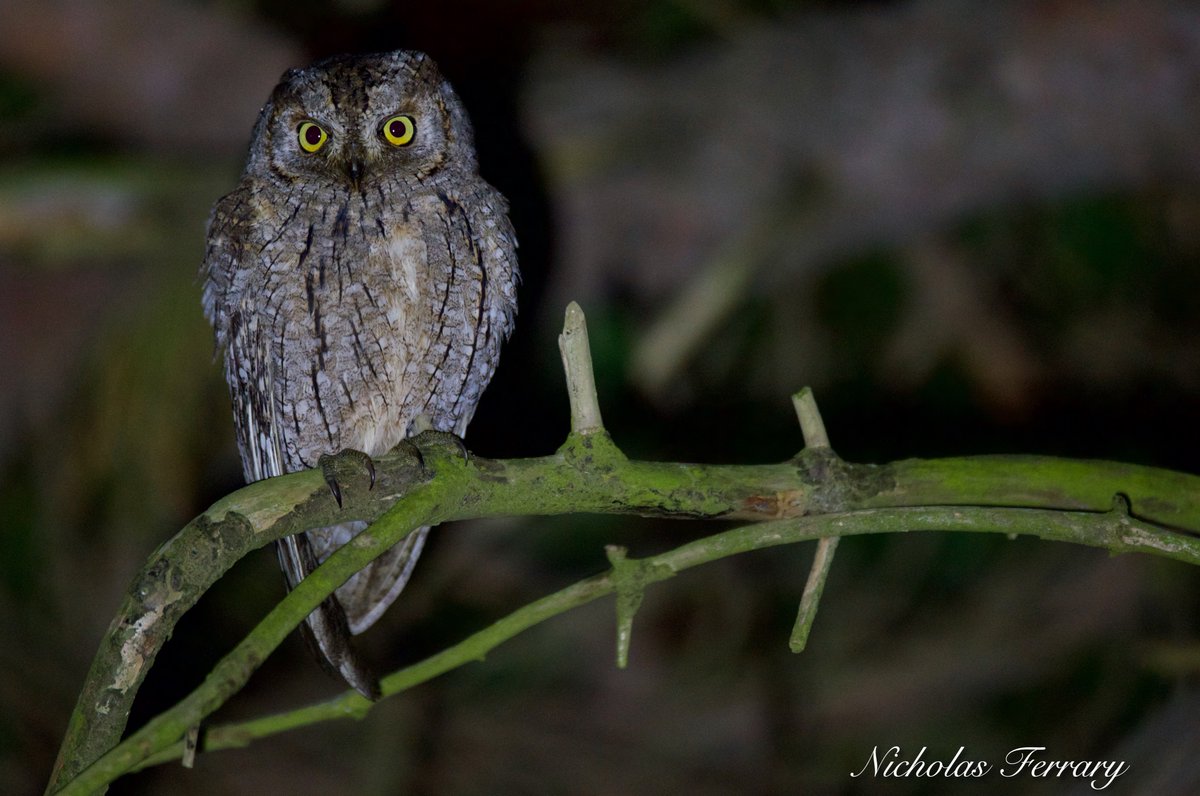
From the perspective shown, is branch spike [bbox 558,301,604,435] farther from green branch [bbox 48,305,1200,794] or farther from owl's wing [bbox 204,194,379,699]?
owl's wing [bbox 204,194,379,699]

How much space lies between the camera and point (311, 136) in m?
1.85

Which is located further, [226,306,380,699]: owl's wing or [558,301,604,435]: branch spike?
[226,306,380,699]: owl's wing

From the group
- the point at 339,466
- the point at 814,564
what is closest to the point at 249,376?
the point at 339,466

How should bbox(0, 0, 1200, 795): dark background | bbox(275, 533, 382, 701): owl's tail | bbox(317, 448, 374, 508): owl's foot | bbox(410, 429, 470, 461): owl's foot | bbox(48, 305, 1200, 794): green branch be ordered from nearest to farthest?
bbox(48, 305, 1200, 794): green branch → bbox(317, 448, 374, 508): owl's foot → bbox(410, 429, 470, 461): owl's foot → bbox(275, 533, 382, 701): owl's tail → bbox(0, 0, 1200, 795): dark background

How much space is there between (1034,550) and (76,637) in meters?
3.02

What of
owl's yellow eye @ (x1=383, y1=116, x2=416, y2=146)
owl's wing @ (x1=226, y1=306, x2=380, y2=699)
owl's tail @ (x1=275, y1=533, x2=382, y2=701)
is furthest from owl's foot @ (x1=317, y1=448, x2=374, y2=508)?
owl's yellow eye @ (x1=383, y1=116, x2=416, y2=146)

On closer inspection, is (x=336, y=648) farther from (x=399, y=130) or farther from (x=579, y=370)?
(x=399, y=130)

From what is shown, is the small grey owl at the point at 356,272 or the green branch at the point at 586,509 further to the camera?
the small grey owl at the point at 356,272

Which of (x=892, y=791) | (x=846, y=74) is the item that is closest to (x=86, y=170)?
(x=846, y=74)

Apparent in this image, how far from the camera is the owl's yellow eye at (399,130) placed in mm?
1858

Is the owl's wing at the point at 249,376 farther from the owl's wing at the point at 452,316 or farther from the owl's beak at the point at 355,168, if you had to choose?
the owl's beak at the point at 355,168

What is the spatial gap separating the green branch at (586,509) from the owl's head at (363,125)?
0.66 m

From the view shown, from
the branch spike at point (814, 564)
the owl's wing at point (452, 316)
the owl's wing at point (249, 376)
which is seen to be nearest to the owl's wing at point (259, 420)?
the owl's wing at point (249, 376)

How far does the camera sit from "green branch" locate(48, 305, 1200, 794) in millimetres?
1071
